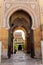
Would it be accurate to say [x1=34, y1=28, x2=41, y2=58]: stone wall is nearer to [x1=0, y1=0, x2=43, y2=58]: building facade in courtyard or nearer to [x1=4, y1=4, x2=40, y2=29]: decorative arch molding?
[x1=0, y1=0, x2=43, y2=58]: building facade in courtyard

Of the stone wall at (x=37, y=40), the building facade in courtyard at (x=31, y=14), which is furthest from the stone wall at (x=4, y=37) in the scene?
the stone wall at (x=37, y=40)

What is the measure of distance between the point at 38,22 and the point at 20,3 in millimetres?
1584

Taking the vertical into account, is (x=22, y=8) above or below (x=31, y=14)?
above

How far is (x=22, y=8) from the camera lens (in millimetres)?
8820

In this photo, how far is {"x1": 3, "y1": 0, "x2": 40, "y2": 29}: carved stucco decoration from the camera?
28.7 feet

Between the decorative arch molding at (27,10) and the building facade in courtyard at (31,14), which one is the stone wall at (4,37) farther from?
the decorative arch molding at (27,10)

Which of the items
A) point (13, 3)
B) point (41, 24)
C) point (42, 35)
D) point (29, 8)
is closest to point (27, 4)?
point (29, 8)

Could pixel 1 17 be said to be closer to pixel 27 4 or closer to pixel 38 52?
pixel 27 4

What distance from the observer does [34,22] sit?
28.8ft

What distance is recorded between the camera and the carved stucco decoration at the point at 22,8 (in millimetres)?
8734

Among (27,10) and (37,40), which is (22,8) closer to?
(27,10)

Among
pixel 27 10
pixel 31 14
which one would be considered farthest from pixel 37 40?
pixel 27 10

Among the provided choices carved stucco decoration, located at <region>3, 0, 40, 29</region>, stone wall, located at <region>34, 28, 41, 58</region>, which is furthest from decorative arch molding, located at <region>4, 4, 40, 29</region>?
stone wall, located at <region>34, 28, 41, 58</region>

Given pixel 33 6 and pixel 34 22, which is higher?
pixel 33 6
